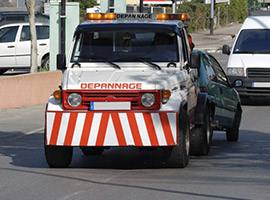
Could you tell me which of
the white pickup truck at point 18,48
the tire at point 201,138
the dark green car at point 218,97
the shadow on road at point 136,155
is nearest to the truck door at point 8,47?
the white pickup truck at point 18,48

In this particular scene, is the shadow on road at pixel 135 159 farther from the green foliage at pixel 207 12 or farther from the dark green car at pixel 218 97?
the green foliage at pixel 207 12

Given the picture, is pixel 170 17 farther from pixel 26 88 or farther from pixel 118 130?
pixel 26 88

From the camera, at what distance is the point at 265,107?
2089 cm

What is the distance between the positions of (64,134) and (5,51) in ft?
58.2

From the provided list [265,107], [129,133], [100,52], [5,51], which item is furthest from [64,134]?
[5,51]

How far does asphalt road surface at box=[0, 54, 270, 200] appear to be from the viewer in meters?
9.26

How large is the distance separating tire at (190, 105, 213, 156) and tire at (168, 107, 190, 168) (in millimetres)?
1093

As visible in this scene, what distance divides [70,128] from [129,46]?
177cm

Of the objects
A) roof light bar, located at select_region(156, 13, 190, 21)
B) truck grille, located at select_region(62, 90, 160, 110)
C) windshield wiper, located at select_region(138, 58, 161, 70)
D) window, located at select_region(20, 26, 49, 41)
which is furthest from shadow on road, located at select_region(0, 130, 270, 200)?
window, located at select_region(20, 26, 49, 41)

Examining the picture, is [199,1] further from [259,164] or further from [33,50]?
[259,164]

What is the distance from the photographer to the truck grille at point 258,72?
2114 centimetres

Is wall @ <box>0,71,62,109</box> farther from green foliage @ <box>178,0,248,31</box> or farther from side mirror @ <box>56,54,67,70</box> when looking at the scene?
green foliage @ <box>178,0,248,31</box>

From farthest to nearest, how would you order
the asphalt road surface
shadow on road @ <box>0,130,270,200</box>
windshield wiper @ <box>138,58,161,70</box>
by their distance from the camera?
windshield wiper @ <box>138,58,161,70</box> < shadow on road @ <box>0,130,270,200</box> < the asphalt road surface

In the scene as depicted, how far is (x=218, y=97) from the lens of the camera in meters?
13.6
